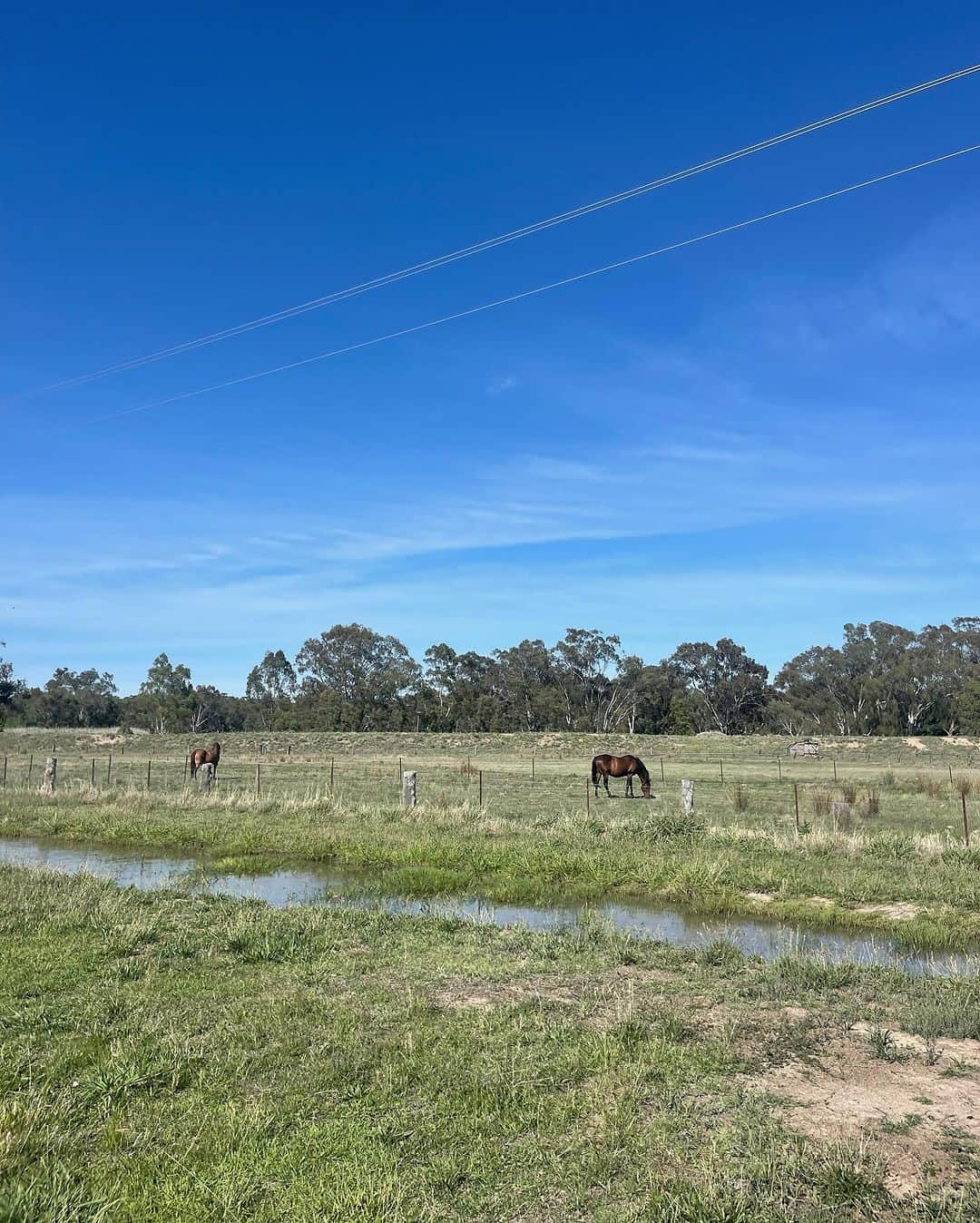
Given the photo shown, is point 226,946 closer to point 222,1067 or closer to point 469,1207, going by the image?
point 222,1067

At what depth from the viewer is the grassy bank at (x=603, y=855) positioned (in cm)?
1349

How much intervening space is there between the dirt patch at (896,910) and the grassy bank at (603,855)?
1.5 inches

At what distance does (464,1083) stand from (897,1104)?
2.99 meters

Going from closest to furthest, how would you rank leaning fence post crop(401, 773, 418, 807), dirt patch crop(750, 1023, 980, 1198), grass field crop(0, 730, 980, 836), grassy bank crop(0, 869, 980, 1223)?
grassy bank crop(0, 869, 980, 1223) < dirt patch crop(750, 1023, 980, 1198) < leaning fence post crop(401, 773, 418, 807) < grass field crop(0, 730, 980, 836)

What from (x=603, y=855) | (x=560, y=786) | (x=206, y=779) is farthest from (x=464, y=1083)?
(x=560, y=786)

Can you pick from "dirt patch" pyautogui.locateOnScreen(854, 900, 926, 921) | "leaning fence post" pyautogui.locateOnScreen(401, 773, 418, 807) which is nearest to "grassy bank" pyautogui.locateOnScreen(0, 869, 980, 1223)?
"dirt patch" pyautogui.locateOnScreen(854, 900, 926, 921)

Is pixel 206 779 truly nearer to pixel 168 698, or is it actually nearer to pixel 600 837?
pixel 600 837

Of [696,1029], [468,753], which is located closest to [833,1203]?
[696,1029]

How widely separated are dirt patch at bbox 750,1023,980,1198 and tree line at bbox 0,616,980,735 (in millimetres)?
95463

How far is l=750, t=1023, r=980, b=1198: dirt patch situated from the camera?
5.19m

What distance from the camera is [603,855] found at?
54.9 ft

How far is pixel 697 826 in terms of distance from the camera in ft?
62.0

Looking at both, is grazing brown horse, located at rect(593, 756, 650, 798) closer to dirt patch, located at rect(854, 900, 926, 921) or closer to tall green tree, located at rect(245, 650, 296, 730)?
dirt patch, located at rect(854, 900, 926, 921)

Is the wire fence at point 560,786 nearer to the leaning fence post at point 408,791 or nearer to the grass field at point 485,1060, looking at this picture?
the leaning fence post at point 408,791
